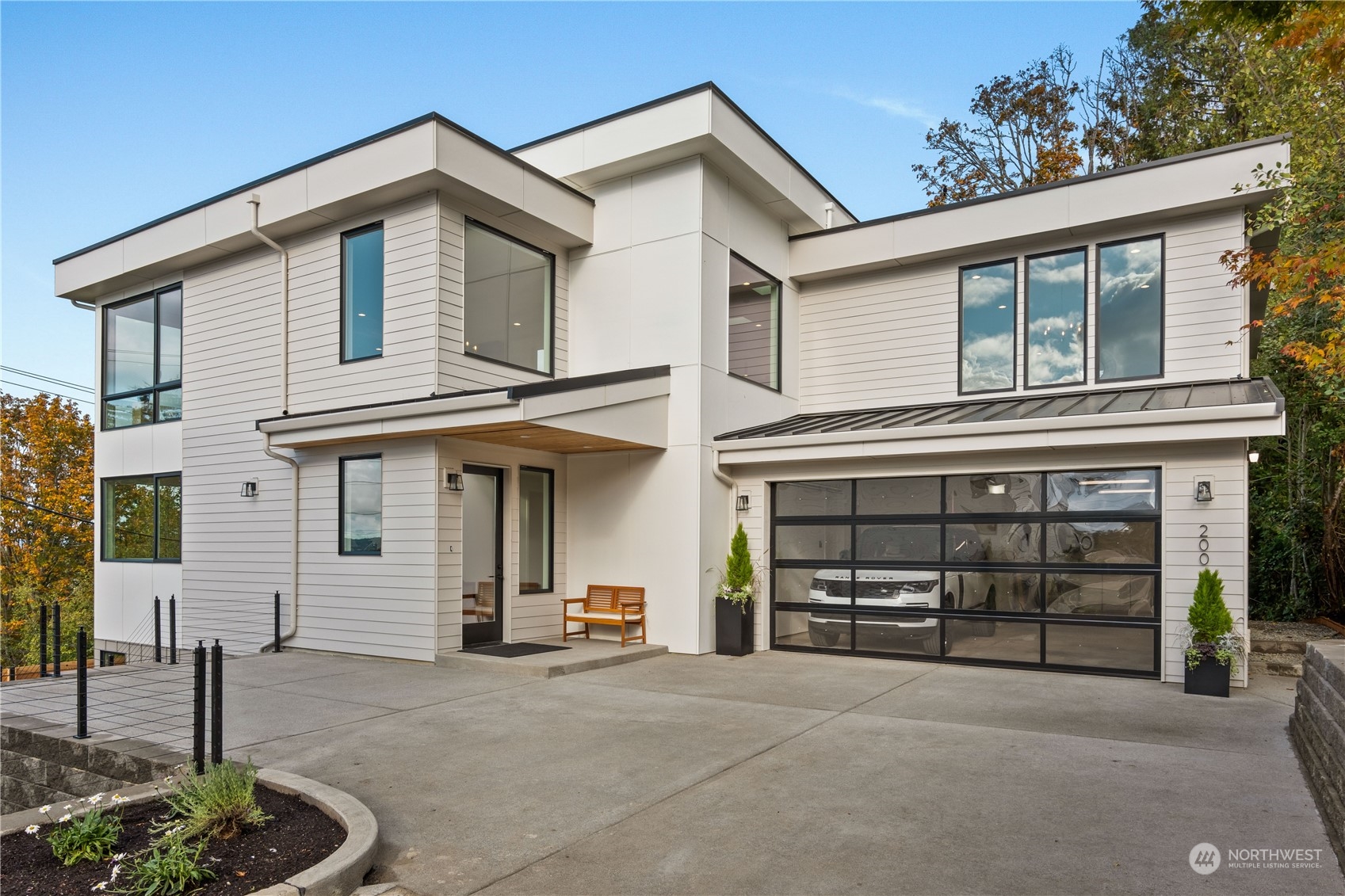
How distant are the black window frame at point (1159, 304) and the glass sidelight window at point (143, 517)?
12.9 metres

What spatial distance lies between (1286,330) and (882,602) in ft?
22.0

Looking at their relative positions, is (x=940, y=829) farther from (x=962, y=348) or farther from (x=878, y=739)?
(x=962, y=348)

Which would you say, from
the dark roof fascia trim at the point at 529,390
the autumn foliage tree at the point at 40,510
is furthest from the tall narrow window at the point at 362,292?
the autumn foliage tree at the point at 40,510

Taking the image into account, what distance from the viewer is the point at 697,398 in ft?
33.1

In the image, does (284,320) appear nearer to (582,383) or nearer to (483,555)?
(483,555)

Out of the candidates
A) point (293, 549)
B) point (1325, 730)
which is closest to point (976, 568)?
point (1325, 730)

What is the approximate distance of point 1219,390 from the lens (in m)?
8.76

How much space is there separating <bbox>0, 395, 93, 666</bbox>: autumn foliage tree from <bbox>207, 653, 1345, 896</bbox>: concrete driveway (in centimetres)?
2188

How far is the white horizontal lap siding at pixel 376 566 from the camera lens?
365 inches

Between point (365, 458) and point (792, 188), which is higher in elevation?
point (792, 188)

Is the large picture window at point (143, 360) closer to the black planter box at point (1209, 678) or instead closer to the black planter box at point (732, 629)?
the black planter box at point (732, 629)

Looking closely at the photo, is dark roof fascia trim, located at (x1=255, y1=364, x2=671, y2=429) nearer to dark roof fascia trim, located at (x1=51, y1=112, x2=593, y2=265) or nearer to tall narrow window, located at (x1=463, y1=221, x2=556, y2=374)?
tall narrow window, located at (x1=463, y1=221, x2=556, y2=374)

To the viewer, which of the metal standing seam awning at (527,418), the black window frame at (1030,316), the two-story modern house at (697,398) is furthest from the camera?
the black window frame at (1030,316)

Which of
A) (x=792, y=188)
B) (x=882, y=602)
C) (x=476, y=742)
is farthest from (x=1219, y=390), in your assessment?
(x=476, y=742)
